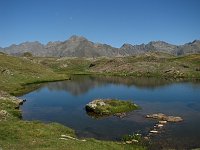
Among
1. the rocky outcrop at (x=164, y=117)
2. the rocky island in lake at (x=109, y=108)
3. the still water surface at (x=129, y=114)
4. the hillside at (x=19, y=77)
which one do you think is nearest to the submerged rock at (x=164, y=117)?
the rocky outcrop at (x=164, y=117)

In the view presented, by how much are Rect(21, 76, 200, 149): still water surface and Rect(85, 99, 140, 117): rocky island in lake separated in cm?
232

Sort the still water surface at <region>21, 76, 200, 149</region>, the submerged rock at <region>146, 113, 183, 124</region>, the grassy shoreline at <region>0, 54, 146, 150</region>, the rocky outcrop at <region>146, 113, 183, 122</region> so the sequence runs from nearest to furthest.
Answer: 1. the grassy shoreline at <region>0, 54, 146, 150</region>
2. the still water surface at <region>21, 76, 200, 149</region>
3. the submerged rock at <region>146, 113, 183, 124</region>
4. the rocky outcrop at <region>146, 113, 183, 122</region>

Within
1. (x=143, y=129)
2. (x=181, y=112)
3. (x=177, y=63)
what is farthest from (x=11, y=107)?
(x=177, y=63)

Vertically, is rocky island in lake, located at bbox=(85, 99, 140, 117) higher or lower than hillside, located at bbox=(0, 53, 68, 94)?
lower

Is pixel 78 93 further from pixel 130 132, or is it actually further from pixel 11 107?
pixel 130 132

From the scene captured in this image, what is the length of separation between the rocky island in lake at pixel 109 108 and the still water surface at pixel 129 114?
2.32m

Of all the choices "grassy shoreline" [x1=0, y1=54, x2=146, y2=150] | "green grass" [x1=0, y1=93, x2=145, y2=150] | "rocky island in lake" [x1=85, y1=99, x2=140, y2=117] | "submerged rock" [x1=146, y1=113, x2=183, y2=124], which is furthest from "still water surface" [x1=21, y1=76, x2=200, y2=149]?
"green grass" [x1=0, y1=93, x2=145, y2=150]

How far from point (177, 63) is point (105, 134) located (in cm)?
14723

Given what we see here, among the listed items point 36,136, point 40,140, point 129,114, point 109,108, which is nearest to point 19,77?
point 109,108

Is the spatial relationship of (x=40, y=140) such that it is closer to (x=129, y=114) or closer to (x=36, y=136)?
(x=36, y=136)

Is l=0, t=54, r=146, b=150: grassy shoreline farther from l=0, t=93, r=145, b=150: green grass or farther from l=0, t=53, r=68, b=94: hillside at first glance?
l=0, t=53, r=68, b=94: hillside

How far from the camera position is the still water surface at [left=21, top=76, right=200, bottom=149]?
5616 cm

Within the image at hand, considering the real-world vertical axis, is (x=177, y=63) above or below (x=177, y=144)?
above

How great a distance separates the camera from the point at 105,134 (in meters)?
57.2
